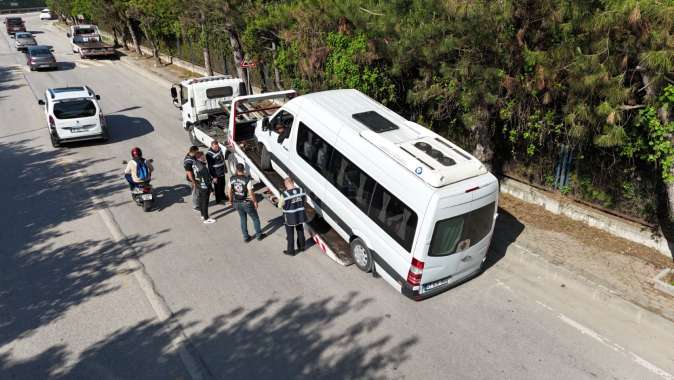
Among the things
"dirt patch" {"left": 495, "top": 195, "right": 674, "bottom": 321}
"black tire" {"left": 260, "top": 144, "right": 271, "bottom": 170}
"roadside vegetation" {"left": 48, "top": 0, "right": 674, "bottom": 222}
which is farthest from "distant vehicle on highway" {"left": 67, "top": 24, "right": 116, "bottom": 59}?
"dirt patch" {"left": 495, "top": 195, "right": 674, "bottom": 321}

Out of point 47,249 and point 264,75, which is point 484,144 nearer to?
point 47,249

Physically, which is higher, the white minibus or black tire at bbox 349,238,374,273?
the white minibus

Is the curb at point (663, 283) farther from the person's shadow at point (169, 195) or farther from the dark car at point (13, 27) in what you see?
the dark car at point (13, 27)

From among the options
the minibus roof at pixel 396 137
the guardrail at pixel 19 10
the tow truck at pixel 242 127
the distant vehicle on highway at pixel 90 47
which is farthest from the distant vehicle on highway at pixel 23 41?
the guardrail at pixel 19 10

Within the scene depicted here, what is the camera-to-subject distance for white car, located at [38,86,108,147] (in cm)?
1428

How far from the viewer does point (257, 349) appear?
680cm

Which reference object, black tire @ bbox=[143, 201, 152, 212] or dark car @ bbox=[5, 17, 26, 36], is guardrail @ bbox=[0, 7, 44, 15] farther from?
black tire @ bbox=[143, 201, 152, 212]

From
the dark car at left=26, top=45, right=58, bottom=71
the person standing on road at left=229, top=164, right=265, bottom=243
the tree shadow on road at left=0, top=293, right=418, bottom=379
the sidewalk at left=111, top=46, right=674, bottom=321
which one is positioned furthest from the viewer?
the dark car at left=26, top=45, right=58, bottom=71

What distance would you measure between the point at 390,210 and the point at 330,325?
79.9 inches

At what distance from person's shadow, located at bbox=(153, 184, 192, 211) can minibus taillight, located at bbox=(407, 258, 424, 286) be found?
21.0 ft

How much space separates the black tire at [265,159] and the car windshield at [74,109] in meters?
7.01

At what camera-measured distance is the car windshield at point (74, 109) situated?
14.3 m

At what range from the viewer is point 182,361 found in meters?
6.62

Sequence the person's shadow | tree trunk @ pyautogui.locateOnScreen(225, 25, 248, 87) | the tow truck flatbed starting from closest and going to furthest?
the tow truck flatbed → the person's shadow → tree trunk @ pyautogui.locateOnScreen(225, 25, 248, 87)
